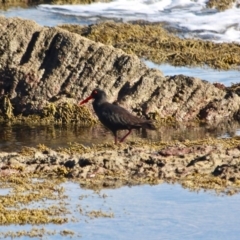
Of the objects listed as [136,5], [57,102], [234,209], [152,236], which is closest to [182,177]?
[234,209]

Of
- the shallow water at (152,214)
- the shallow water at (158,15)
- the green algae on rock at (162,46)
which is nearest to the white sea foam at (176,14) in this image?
the shallow water at (158,15)

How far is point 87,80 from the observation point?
15.6m

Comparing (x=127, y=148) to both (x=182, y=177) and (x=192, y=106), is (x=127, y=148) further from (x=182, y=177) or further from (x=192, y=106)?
(x=192, y=106)

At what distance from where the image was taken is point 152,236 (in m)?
8.31

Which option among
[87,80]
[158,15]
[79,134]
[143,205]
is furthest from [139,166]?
[158,15]

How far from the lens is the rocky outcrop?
15.4m

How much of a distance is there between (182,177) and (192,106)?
208 inches

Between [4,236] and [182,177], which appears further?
[182,177]

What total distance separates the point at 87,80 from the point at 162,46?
700 centimetres

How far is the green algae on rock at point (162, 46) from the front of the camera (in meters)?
20.3

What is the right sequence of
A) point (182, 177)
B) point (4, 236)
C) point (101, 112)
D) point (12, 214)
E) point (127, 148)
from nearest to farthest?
point (4, 236), point (12, 214), point (182, 177), point (127, 148), point (101, 112)

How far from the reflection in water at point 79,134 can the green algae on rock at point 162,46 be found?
17.8ft

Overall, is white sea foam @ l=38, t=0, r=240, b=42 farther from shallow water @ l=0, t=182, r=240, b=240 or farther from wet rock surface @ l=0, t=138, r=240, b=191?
shallow water @ l=0, t=182, r=240, b=240

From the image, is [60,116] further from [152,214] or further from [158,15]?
[158,15]
